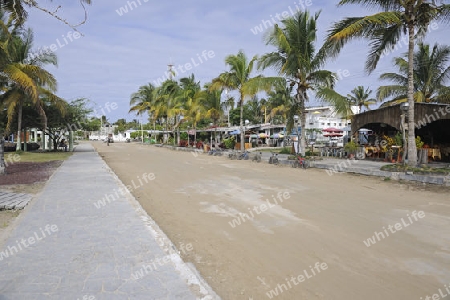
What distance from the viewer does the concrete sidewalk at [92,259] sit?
3.59m

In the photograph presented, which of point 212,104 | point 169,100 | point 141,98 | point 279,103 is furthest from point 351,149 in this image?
point 141,98

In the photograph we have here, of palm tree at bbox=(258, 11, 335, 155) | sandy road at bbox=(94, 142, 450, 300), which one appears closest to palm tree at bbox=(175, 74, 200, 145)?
palm tree at bbox=(258, 11, 335, 155)

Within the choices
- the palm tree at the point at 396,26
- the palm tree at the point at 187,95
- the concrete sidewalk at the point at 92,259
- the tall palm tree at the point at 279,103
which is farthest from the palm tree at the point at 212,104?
the concrete sidewalk at the point at 92,259

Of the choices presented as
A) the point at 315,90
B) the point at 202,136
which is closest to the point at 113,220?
the point at 315,90

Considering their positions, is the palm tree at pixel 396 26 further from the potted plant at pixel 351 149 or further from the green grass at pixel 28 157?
the green grass at pixel 28 157

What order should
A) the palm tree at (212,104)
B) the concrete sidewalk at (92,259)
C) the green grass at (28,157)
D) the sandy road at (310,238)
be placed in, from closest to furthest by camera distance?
the concrete sidewalk at (92,259) → the sandy road at (310,238) → the green grass at (28,157) → the palm tree at (212,104)

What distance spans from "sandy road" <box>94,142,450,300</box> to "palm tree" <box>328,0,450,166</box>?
4333 mm

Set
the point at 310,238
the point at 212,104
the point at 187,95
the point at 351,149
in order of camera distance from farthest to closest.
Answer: the point at 187,95, the point at 212,104, the point at 351,149, the point at 310,238

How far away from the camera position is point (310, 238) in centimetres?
553

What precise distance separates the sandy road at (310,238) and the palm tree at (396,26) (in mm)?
4333

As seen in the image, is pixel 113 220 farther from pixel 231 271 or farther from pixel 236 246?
pixel 231 271

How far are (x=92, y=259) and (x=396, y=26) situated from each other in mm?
13153

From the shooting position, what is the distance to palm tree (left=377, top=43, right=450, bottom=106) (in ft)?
76.1

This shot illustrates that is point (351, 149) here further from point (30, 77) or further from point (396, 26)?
point (30, 77)
